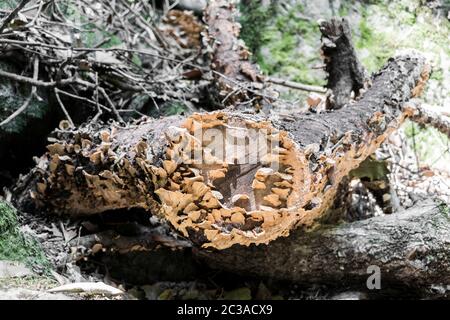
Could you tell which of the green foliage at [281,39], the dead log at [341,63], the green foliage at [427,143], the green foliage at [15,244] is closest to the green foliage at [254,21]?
the green foliage at [281,39]

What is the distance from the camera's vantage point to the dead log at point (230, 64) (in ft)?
7.06

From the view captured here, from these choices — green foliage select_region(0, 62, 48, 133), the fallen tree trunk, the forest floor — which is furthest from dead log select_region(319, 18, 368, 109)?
green foliage select_region(0, 62, 48, 133)

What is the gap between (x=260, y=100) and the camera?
2158 millimetres

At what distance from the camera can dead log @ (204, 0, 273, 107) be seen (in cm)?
215

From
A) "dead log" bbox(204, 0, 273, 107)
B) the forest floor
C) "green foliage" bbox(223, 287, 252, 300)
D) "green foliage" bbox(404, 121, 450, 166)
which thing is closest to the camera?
the forest floor

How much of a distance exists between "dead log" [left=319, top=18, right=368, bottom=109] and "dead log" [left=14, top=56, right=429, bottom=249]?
1.24ft

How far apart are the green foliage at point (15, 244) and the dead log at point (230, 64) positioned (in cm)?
99

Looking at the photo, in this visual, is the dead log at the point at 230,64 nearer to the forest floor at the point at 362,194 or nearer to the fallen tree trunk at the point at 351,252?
the forest floor at the point at 362,194

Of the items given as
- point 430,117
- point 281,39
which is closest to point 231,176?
point 430,117

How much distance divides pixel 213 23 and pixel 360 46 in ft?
2.15

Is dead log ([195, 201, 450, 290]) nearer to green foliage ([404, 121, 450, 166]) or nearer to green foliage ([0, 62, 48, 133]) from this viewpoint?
green foliage ([404, 121, 450, 166])

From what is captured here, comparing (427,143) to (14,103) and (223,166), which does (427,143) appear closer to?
(223,166)

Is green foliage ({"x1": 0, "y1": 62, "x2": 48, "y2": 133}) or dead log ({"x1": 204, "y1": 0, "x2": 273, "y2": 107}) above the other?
dead log ({"x1": 204, "y1": 0, "x2": 273, "y2": 107})

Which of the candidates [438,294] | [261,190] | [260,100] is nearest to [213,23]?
[260,100]
